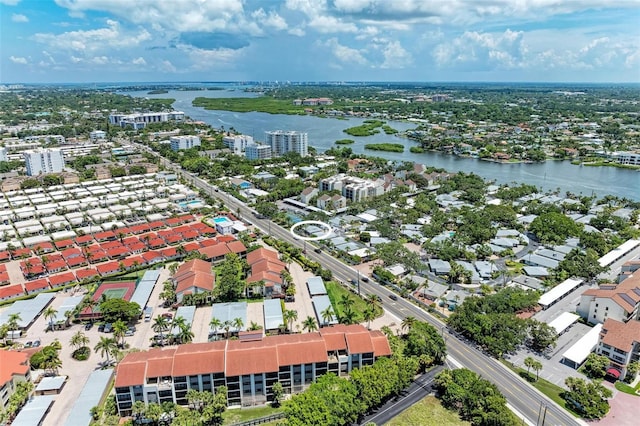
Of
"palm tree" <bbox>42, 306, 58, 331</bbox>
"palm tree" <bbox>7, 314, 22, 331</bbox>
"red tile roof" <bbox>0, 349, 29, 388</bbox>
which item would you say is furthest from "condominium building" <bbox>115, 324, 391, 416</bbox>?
"palm tree" <bbox>7, 314, 22, 331</bbox>

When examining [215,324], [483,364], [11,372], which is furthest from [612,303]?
[11,372]

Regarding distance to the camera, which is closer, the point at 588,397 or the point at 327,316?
the point at 588,397

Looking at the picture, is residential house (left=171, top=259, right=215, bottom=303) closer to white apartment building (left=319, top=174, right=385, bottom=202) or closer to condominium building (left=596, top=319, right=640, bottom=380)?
white apartment building (left=319, top=174, right=385, bottom=202)

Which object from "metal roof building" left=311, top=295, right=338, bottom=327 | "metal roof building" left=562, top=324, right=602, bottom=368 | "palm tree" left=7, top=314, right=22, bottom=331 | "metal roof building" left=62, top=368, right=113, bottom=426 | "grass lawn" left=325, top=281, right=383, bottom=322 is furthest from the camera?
"grass lawn" left=325, top=281, right=383, bottom=322

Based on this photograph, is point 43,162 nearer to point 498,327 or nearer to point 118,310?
point 118,310

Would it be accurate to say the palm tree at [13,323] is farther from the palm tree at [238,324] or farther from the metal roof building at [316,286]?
the metal roof building at [316,286]

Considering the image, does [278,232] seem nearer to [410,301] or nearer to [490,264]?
[410,301]

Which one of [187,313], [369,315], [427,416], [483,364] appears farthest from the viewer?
[187,313]
